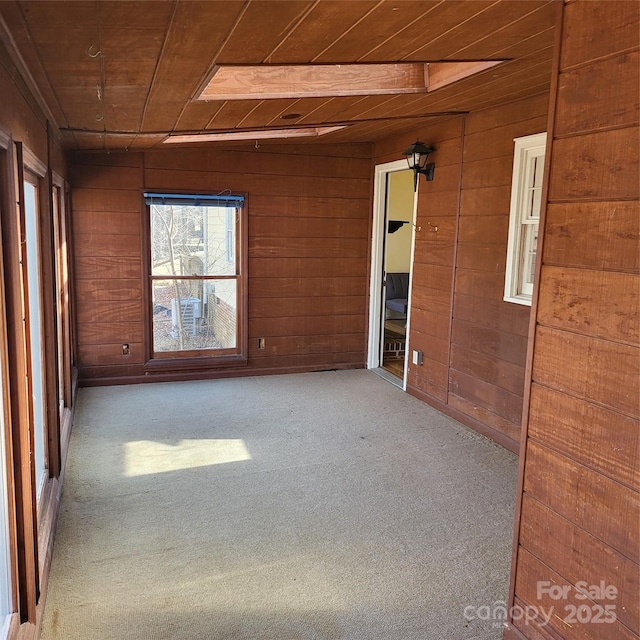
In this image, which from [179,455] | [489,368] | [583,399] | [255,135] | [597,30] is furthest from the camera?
[255,135]

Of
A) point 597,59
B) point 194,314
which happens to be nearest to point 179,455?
point 194,314

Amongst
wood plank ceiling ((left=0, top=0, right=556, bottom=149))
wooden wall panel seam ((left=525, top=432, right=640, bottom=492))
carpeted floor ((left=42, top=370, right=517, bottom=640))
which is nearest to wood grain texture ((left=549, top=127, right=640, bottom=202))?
wood plank ceiling ((left=0, top=0, right=556, bottom=149))

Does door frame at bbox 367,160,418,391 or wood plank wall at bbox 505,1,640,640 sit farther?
door frame at bbox 367,160,418,391

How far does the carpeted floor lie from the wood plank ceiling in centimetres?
205

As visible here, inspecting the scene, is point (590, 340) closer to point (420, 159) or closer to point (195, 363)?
point (420, 159)

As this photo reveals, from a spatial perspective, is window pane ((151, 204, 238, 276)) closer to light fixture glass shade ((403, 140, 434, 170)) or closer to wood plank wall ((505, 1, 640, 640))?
light fixture glass shade ((403, 140, 434, 170))

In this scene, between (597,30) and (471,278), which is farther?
(471,278)

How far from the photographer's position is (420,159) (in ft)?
15.4

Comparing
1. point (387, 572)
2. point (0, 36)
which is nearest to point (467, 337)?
point (387, 572)

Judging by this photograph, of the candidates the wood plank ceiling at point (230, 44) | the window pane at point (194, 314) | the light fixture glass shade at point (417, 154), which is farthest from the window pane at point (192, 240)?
the wood plank ceiling at point (230, 44)

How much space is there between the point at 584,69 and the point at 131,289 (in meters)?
4.37

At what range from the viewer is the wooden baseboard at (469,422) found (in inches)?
154

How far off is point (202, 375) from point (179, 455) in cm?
189

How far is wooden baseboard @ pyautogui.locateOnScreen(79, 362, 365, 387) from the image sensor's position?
5.23 meters
